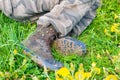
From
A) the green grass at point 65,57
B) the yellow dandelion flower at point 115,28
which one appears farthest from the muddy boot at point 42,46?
the yellow dandelion flower at point 115,28

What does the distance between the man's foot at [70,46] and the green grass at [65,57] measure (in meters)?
0.04

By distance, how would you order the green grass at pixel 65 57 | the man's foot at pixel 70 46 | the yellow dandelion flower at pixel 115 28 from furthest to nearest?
1. the yellow dandelion flower at pixel 115 28
2. the man's foot at pixel 70 46
3. the green grass at pixel 65 57

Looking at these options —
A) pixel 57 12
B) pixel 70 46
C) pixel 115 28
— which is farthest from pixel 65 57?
pixel 115 28

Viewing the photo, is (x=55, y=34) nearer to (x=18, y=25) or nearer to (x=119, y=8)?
(x=18, y=25)

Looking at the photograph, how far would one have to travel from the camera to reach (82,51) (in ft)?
8.23

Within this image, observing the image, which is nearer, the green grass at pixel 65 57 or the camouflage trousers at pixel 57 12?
the green grass at pixel 65 57

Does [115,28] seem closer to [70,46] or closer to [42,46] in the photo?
[70,46]

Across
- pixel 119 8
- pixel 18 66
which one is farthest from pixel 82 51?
pixel 119 8

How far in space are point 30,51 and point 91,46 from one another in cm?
48

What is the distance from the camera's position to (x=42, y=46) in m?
2.49

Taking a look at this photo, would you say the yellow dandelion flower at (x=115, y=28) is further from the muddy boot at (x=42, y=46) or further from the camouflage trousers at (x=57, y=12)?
the muddy boot at (x=42, y=46)

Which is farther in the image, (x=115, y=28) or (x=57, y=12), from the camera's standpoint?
(x=115, y=28)

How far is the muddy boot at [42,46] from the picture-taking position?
2.37 meters

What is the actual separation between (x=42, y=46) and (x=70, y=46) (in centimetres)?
17
